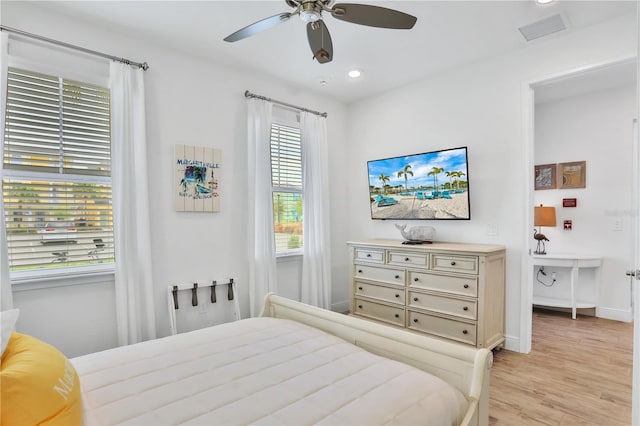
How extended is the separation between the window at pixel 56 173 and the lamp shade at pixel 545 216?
4590 millimetres

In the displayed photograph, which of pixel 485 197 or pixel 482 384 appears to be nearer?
pixel 482 384

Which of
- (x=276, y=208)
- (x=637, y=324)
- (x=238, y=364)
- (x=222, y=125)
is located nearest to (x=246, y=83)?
(x=222, y=125)

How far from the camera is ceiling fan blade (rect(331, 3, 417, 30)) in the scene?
1.75 metres

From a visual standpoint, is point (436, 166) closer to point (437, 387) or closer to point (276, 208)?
point (276, 208)

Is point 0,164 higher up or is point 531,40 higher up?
point 531,40

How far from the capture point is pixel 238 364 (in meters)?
1.55

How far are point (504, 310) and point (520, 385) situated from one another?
80 centimetres

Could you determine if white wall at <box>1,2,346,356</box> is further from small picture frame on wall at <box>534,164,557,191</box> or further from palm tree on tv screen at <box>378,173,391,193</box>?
small picture frame on wall at <box>534,164,557,191</box>

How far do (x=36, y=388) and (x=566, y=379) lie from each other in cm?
314

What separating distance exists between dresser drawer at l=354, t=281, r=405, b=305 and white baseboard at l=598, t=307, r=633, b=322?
8.48 ft

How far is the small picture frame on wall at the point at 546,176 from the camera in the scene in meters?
4.42

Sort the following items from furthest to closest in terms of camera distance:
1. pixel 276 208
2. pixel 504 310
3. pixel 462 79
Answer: pixel 276 208 < pixel 462 79 < pixel 504 310

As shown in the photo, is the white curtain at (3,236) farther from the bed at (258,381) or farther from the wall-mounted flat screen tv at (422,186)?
the wall-mounted flat screen tv at (422,186)

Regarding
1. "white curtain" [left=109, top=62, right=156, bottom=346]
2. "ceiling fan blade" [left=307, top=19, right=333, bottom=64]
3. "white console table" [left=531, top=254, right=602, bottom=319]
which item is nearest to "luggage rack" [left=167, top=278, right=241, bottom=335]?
"white curtain" [left=109, top=62, right=156, bottom=346]
